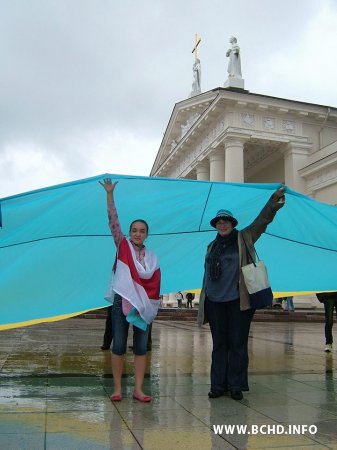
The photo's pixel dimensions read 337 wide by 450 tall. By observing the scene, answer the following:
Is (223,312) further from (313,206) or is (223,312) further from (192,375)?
(313,206)

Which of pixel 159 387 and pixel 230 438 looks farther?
pixel 159 387

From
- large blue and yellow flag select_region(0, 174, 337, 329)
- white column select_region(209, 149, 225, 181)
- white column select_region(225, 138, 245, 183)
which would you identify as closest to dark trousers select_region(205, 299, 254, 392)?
large blue and yellow flag select_region(0, 174, 337, 329)

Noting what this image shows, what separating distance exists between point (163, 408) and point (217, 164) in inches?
1261

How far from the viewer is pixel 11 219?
605cm

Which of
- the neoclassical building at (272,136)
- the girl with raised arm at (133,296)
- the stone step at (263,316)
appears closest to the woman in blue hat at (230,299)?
the girl with raised arm at (133,296)

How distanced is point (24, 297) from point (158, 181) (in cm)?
216

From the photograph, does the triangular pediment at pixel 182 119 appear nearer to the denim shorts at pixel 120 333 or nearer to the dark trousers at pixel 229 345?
the dark trousers at pixel 229 345

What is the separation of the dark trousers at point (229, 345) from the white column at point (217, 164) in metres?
30.5

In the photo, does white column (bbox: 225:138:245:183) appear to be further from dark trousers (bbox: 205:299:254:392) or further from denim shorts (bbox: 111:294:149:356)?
denim shorts (bbox: 111:294:149:356)

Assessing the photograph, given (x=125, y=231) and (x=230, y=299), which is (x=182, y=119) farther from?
(x=230, y=299)

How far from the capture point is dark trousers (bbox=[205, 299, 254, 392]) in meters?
5.03

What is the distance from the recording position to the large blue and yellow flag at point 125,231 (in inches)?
238

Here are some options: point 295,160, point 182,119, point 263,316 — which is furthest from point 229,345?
point 182,119

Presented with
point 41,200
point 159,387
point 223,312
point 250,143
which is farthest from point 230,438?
point 250,143
